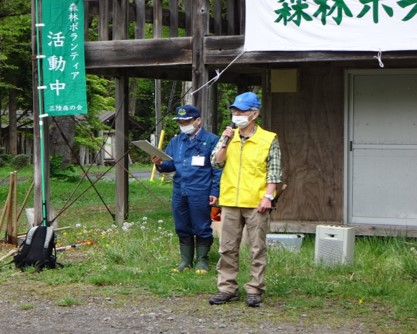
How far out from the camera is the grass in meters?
7.41

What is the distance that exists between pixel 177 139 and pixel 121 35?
3032 mm

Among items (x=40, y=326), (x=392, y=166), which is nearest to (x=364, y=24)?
(x=392, y=166)

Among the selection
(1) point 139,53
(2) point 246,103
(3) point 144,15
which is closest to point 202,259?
(2) point 246,103

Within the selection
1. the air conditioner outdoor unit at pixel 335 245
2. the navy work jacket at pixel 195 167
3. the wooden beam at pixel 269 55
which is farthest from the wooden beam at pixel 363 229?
the navy work jacket at pixel 195 167

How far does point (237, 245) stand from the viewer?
7.72 meters

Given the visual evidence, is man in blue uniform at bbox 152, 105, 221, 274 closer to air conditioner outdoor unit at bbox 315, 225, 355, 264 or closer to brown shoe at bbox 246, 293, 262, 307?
air conditioner outdoor unit at bbox 315, 225, 355, 264

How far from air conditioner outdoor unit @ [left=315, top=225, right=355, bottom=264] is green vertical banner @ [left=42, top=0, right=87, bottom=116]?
13.0 feet

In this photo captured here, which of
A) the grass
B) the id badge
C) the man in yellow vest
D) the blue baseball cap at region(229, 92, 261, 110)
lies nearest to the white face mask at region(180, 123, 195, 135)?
the id badge

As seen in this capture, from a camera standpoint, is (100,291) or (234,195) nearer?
(234,195)

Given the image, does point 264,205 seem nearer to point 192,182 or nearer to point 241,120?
point 241,120

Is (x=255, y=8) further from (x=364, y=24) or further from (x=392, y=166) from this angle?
(x=392, y=166)

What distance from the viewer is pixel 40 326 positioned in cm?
701

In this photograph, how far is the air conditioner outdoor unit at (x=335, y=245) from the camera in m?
9.49

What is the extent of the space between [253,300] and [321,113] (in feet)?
16.2
